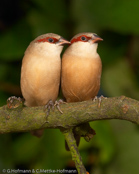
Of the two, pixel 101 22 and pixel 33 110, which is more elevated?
pixel 101 22

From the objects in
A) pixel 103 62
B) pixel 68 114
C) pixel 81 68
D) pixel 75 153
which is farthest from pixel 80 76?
pixel 103 62

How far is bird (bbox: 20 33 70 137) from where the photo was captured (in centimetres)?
164

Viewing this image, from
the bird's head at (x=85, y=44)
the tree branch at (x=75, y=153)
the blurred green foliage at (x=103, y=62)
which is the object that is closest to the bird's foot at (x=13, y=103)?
the tree branch at (x=75, y=153)

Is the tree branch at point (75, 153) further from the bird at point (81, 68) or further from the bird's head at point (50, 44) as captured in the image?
the bird's head at point (50, 44)

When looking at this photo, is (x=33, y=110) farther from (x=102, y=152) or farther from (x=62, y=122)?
(x=102, y=152)

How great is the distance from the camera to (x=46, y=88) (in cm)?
170

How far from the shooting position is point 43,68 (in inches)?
64.4

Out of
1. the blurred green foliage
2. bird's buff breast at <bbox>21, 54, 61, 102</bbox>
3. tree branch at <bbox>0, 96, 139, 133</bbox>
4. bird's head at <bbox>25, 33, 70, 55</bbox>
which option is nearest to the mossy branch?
tree branch at <bbox>0, 96, 139, 133</bbox>

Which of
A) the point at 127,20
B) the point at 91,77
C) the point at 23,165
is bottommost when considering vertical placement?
the point at 23,165

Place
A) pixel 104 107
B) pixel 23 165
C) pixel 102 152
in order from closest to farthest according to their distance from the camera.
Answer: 1. pixel 104 107
2. pixel 102 152
3. pixel 23 165

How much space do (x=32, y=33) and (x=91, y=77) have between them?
120cm

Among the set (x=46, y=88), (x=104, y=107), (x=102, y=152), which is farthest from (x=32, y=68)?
(x=102, y=152)

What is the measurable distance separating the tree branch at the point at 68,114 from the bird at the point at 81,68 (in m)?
0.21

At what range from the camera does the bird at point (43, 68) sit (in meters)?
1.64
